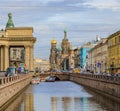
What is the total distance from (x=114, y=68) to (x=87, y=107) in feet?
205

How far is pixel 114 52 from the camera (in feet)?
408

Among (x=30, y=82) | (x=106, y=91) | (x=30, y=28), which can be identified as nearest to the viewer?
(x=106, y=91)

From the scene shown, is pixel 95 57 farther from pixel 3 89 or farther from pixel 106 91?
pixel 3 89

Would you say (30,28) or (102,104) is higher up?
(30,28)

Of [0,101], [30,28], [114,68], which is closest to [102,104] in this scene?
[0,101]

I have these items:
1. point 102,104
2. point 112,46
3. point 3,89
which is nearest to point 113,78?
point 102,104

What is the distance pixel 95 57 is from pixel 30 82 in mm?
40710

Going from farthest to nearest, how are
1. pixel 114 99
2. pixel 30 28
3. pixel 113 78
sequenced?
pixel 30 28 < pixel 113 78 < pixel 114 99

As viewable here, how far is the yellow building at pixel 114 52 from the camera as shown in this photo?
116000 millimetres

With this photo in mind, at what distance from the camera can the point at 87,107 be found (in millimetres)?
54938

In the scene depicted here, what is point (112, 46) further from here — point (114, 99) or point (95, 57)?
point (114, 99)

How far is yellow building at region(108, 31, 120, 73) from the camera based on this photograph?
116000mm

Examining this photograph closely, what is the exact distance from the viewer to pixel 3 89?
2200 inches

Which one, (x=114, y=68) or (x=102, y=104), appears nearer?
(x=102, y=104)
